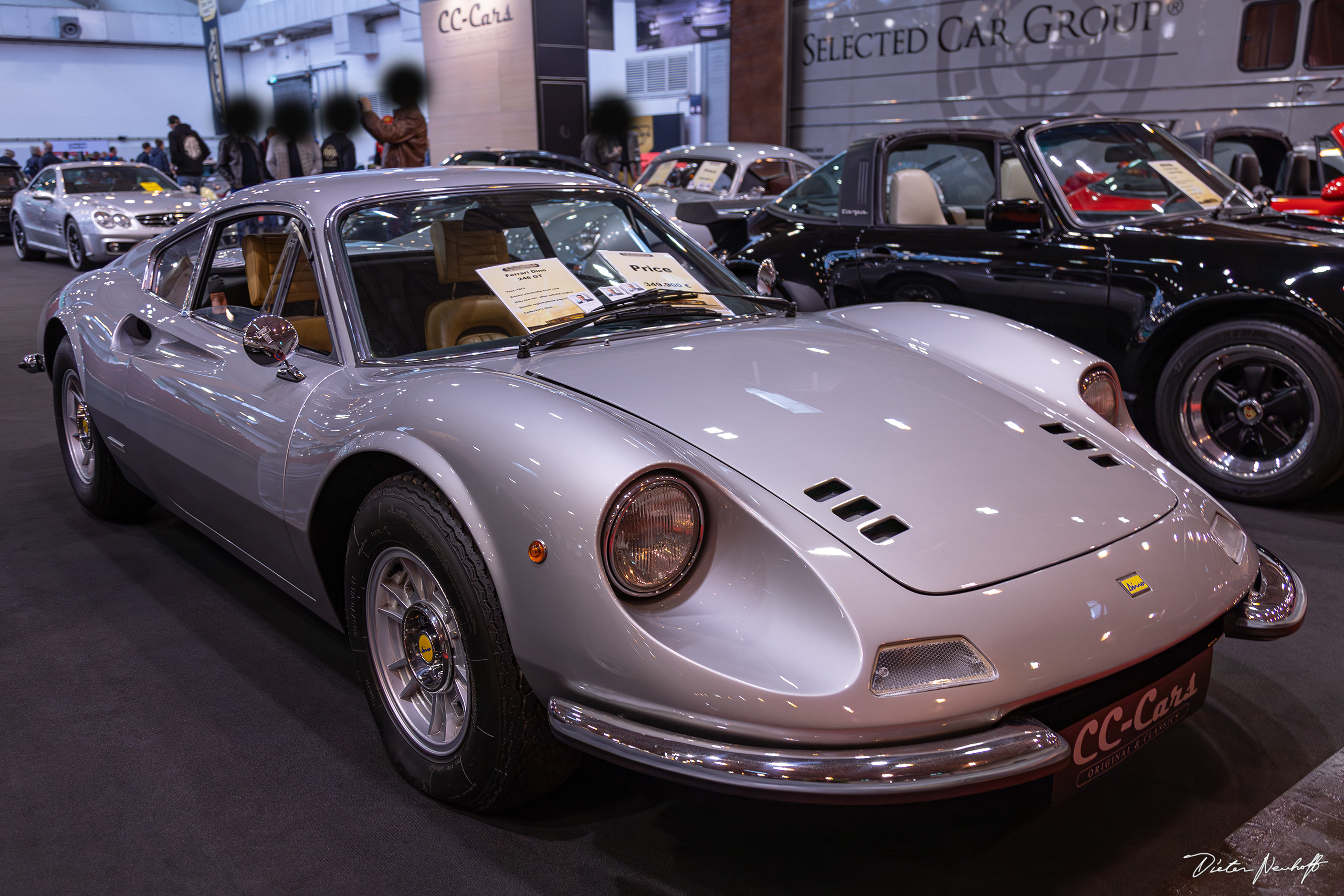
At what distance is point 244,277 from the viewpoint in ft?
9.42

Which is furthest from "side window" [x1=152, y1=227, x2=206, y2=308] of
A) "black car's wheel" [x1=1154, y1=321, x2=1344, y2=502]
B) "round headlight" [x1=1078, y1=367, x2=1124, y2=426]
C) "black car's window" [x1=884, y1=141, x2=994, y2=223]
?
"black car's wheel" [x1=1154, y1=321, x2=1344, y2=502]

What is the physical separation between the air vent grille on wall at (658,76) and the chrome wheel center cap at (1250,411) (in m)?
16.0

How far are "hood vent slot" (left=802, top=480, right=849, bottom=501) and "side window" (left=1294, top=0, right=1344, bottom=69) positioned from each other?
677 cm

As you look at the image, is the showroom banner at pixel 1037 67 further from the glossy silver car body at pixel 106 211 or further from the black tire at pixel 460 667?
the glossy silver car body at pixel 106 211

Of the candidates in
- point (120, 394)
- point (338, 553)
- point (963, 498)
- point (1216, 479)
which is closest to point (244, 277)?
point (120, 394)

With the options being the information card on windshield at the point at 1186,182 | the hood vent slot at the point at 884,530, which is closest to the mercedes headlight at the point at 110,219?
the information card on windshield at the point at 1186,182

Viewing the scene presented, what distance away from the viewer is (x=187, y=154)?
1330cm

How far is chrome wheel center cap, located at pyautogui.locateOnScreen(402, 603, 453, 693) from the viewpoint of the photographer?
73.7 inches

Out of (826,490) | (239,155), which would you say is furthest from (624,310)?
(239,155)

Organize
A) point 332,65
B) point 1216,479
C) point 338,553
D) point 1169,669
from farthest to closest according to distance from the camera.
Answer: point 332,65 → point 1216,479 → point 338,553 → point 1169,669

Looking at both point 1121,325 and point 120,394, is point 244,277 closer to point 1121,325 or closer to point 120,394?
point 120,394

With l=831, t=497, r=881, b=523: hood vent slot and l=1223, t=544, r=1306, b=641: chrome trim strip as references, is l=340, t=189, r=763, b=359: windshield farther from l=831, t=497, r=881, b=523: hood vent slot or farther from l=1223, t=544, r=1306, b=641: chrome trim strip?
l=1223, t=544, r=1306, b=641: chrome trim strip

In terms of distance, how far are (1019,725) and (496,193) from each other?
1839 millimetres

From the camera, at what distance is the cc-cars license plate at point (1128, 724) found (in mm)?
1560
